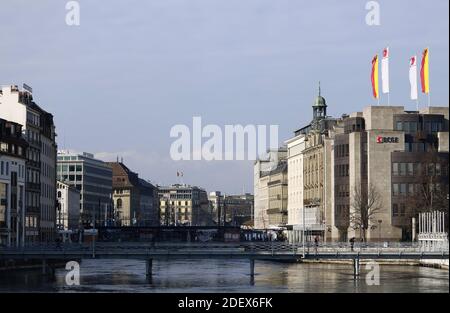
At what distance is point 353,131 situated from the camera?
5659 inches

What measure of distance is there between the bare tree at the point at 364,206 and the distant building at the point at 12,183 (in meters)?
43.5

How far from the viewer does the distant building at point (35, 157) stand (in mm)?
122062

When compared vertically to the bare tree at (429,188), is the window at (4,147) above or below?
above

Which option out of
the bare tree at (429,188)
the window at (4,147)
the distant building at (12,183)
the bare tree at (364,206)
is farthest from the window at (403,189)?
the window at (4,147)

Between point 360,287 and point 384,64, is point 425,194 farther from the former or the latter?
point 360,287

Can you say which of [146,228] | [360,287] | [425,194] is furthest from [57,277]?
[146,228]

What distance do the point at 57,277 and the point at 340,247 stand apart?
2632cm

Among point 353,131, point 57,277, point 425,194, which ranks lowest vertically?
point 57,277

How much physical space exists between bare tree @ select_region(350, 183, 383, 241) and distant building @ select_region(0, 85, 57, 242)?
39.8 metres

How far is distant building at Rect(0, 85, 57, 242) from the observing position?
122m

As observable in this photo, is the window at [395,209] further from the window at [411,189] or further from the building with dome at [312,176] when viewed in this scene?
the building with dome at [312,176]

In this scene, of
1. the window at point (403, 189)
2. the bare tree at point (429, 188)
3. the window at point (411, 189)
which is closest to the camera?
the bare tree at point (429, 188)
